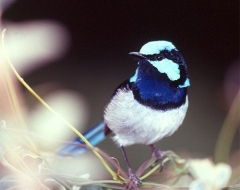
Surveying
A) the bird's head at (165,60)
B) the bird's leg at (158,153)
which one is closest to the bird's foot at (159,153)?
the bird's leg at (158,153)

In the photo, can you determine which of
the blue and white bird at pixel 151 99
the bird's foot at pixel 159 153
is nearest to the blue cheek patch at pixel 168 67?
the blue and white bird at pixel 151 99

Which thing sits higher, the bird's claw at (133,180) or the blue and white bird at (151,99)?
the blue and white bird at (151,99)

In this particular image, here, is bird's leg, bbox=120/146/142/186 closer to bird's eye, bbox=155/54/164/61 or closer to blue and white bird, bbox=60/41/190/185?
blue and white bird, bbox=60/41/190/185

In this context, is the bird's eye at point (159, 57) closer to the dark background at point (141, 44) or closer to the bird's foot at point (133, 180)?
the dark background at point (141, 44)

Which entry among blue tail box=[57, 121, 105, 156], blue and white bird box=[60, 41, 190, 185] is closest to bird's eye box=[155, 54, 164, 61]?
blue and white bird box=[60, 41, 190, 185]

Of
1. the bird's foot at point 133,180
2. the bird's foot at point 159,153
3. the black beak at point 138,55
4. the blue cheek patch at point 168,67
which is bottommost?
the bird's foot at point 133,180

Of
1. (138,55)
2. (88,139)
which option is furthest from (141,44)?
(88,139)
